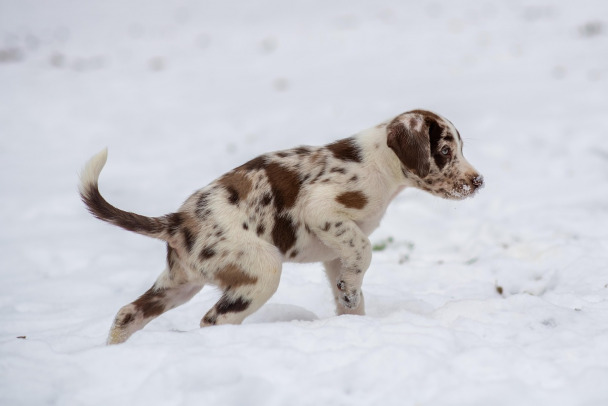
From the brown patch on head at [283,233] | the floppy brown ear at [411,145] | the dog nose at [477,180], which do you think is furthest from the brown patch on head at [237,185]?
the dog nose at [477,180]

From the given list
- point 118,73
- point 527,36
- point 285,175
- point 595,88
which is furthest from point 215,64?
point 285,175

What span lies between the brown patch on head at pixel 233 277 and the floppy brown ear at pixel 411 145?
1.13 meters

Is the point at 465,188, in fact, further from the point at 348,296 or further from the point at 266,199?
the point at 266,199

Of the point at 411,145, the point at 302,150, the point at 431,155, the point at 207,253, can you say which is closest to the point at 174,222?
the point at 207,253

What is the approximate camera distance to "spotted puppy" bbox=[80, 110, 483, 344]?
12.5 ft

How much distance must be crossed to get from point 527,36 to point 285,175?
29.9 ft

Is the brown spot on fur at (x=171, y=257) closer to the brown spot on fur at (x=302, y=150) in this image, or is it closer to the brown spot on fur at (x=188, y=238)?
the brown spot on fur at (x=188, y=238)

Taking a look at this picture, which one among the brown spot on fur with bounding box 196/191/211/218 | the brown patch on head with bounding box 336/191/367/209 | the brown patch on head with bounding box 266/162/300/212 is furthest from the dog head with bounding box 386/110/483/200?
the brown spot on fur with bounding box 196/191/211/218

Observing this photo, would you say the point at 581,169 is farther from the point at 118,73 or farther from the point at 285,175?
the point at 118,73

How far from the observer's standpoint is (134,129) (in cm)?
1013

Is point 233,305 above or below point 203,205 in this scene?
below

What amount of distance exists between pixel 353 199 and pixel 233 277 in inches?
32.8

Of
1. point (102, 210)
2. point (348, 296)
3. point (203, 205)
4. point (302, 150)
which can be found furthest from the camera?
point (302, 150)

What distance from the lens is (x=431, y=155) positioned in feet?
13.7
